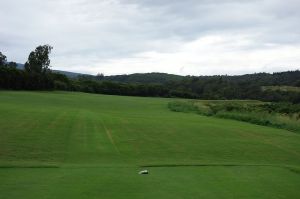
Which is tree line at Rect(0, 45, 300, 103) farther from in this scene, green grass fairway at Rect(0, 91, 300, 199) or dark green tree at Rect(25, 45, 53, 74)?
green grass fairway at Rect(0, 91, 300, 199)

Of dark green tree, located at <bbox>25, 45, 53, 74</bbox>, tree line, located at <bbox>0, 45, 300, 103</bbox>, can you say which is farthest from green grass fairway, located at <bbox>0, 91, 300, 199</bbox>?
dark green tree, located at <bbox>25, 45, 53, 74</bbox>

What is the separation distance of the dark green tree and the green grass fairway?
90607mm

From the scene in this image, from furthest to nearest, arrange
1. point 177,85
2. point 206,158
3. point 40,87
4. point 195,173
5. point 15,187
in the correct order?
1. point 177,85
2. point 40,87
3. point 206,158
4. point 195,173
5. point 15,187

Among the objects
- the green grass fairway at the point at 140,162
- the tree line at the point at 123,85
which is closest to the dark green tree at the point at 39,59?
the tree line at the point at 123,85

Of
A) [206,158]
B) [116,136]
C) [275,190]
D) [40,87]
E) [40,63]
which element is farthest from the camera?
[40,63]

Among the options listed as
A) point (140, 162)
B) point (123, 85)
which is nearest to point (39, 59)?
point (123, 85)

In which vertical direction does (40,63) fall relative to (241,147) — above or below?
above

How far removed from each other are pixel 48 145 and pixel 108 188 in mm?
11719

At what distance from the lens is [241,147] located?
25156mm

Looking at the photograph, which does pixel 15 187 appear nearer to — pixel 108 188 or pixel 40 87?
pixel 108 188

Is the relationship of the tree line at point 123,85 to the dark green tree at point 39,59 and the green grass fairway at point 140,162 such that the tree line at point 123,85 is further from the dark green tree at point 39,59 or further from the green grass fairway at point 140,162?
the green grass fairway at point 140,162

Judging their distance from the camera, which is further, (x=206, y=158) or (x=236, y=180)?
(x=206, y=158)

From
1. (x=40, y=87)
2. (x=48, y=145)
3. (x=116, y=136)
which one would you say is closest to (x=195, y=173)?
(x=48, y=145)

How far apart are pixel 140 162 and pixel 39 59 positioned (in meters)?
108
